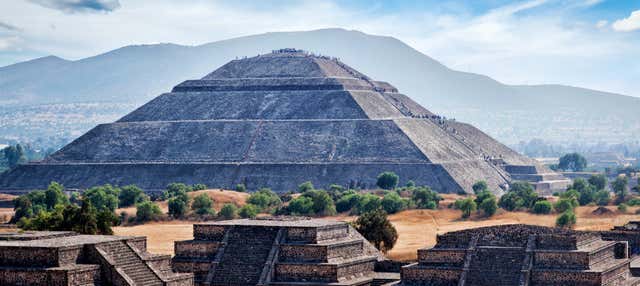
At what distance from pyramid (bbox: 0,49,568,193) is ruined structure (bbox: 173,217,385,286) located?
9341 cm

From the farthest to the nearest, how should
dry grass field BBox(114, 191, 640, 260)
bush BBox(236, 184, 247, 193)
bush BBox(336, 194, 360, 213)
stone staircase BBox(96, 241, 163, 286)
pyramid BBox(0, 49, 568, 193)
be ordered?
pyramid BBox(0, 49, 568, 193) < bush BBox(236, 184, 247, 193) < bush BBox(336, 194, 360, 213) < dry grass field BBox(114, 191, 640, 260) < stone staircase BBox(96, 241, 163, 286)

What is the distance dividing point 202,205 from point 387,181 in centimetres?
3496

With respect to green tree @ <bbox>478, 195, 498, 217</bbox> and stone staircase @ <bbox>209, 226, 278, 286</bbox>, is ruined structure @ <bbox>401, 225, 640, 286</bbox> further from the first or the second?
green tree @ <bbox>478, 195, 498, 217</bbox>

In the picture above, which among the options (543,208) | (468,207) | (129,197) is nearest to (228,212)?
(468,207)

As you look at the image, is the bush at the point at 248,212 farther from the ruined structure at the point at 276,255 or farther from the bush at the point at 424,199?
the ruined structure at the point at 276,255

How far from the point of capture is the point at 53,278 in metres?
44.6

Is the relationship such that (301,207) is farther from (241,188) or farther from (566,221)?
(241,188)

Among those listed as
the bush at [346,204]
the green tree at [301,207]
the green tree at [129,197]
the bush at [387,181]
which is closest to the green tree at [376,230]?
the green tree at [301,207]

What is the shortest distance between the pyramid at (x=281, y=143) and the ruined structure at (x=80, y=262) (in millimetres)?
103395

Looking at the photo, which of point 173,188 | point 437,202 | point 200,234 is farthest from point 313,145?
point 200,234

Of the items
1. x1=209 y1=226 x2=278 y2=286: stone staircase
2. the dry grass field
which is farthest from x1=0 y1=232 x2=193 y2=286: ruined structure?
the dry grass field

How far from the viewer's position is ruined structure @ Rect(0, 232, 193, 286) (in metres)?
45.0

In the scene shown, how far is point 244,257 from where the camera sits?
185 feet

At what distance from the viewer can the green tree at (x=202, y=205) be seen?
115 meters
